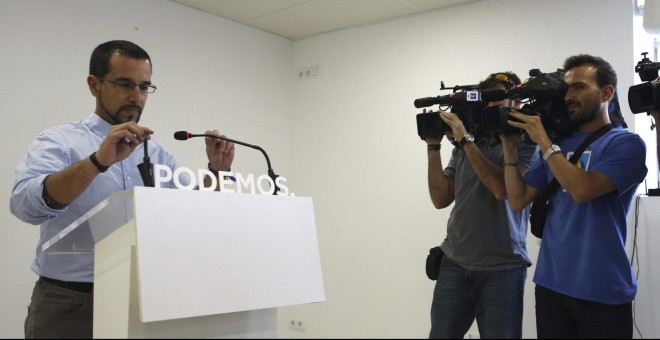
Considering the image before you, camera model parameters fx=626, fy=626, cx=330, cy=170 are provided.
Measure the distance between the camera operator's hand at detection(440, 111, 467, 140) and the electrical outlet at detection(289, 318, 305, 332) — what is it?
8.02 feet

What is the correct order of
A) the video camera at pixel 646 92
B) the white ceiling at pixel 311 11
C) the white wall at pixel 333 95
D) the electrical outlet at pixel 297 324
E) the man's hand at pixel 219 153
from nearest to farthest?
the man's hand at pixel 219 153
the video camera at pixel 646 92
the white wall at pixel 333 95
the white ceiling at pixel 311 11
the electrical outlet at pixel 297 324

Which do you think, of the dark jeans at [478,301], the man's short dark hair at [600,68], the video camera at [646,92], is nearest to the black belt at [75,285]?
the dark jeans at [478,301]

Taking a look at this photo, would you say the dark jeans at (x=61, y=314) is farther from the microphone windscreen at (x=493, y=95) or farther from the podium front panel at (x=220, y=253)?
the microphone windscreen at (x=493, y=95)

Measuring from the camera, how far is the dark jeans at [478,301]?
7.24 ft

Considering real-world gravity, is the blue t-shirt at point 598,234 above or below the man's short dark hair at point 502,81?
below

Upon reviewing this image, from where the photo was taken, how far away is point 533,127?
2.11 metres

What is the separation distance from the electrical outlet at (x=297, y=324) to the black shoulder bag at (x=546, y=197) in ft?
8.53

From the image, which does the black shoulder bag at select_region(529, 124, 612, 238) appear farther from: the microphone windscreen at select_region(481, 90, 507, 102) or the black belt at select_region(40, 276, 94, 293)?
the black belt at select_region(40, 276, 94, 293)

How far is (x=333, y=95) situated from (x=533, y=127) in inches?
99.7

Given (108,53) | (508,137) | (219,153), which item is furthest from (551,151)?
(108,53)

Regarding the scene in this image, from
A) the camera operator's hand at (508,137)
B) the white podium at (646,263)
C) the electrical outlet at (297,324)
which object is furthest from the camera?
the electrical outlet at (297,324)

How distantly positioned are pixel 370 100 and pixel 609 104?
7.14 ft

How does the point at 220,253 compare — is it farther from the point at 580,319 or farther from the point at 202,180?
the point at 580,319

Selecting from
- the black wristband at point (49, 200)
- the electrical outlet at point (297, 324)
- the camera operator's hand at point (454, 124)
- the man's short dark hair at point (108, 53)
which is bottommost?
the electrical outlet at point (297, 324)
